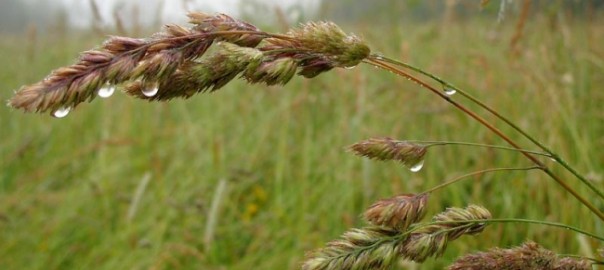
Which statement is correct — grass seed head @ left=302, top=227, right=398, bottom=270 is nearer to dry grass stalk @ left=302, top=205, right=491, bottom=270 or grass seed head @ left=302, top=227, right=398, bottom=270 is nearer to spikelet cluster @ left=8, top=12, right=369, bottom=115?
dry grass stalk @ left=302, top=205, right=491, bottom=270

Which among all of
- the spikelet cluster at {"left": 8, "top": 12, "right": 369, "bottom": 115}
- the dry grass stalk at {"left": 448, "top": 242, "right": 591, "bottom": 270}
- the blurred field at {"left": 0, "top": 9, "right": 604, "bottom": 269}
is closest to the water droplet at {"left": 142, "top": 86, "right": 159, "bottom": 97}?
the spikelet cluster at {"left": 8, "top": 12, "right": 369, "bottom": 115}

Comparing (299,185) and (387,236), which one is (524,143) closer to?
(299,185)

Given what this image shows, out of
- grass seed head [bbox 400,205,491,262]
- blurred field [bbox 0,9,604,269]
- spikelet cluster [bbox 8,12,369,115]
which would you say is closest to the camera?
spikelet cluster [bbox 8,12,369,115]

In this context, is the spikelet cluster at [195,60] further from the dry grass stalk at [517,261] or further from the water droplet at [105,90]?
the dry grass stalk at [517,261]

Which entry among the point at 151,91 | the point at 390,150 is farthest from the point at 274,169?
the point at 151,91

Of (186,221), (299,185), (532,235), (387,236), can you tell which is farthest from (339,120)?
(387,236)

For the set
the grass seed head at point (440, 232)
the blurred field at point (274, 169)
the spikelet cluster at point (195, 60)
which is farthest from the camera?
the blurred field at point (274, 169)

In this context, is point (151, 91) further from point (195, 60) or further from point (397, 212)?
point (397, 212)

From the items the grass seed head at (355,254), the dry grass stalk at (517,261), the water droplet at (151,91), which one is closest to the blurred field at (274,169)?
the dry grass stalk at (517,261)
